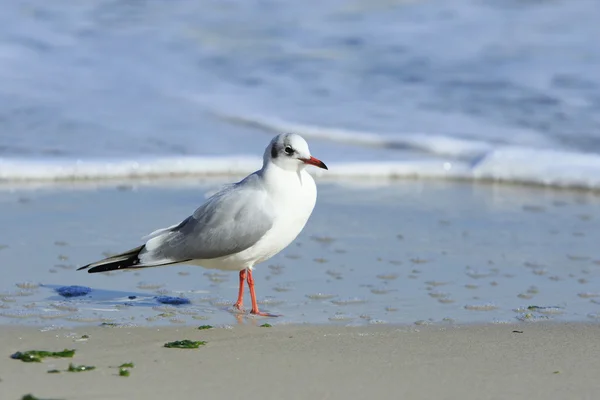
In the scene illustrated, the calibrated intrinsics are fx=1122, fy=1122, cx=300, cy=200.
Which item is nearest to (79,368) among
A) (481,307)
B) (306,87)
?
(481,307)

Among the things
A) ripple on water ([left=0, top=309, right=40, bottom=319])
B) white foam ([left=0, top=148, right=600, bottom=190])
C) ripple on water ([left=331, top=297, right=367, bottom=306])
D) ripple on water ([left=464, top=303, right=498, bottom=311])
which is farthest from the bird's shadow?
white foam ([left=0, top=148, right=600, bottom=190])

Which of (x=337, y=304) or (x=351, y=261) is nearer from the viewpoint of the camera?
(x=337, y=304)

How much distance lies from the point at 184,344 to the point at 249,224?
90 cm

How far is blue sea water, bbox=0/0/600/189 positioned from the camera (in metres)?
8.83

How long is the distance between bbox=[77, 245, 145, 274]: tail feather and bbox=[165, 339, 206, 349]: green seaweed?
77cm

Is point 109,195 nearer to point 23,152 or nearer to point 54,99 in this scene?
point 23,152

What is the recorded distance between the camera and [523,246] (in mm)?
6281

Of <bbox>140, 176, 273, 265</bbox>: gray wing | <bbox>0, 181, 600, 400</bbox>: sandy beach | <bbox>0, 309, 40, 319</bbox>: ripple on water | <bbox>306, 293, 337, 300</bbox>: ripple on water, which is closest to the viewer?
<bbox>0, 181, 600, 400</bbox>: sandy beach

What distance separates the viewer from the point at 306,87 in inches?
463

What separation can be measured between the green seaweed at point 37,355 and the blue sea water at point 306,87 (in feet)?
13.9

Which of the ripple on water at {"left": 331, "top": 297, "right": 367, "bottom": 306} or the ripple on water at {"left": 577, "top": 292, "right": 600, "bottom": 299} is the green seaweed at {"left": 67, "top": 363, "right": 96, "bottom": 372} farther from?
the ripple on water at {"left": 577, "top": 292, "right": 600, "bottom": 299}

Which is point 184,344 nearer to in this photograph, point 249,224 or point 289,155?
point 249,224

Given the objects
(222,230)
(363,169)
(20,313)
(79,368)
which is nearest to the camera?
(79,368)

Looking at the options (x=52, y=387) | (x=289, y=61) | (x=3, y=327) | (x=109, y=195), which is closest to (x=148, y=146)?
(x=109, y=195)
